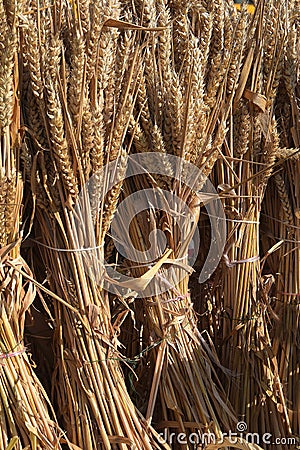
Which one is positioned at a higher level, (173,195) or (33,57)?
(33,57)

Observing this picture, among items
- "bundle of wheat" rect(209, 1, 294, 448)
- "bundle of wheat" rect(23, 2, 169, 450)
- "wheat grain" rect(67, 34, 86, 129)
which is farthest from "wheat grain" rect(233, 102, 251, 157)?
"wheat grain" rect(67, 34, 86, 129)

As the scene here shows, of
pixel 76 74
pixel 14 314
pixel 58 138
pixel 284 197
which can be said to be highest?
pixel 76 74

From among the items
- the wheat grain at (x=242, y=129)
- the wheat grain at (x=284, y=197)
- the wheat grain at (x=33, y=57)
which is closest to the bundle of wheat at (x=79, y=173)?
the wheat grain at (x=33, y=57)

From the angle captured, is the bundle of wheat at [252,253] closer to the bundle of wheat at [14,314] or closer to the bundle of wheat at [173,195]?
the bundle of wheat at [173,195]

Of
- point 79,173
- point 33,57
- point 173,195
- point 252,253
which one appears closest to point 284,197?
point 252,253

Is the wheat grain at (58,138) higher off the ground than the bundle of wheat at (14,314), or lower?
A: higher

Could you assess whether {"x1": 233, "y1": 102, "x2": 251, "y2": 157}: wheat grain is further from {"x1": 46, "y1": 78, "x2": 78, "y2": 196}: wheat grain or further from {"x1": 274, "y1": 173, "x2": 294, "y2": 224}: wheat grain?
{"x1": 46, "y1": 78, "x2": 78, "y2": 196}: wheat grain

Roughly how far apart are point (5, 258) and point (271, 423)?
31.8 inches

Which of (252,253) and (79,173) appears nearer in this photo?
(79,173)

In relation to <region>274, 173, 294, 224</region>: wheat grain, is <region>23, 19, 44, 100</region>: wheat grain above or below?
above

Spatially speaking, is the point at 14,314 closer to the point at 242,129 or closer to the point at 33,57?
the point at 33,57

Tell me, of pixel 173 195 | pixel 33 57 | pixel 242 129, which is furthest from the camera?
pixel 242 129

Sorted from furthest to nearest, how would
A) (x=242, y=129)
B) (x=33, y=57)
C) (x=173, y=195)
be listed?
(x=242, y=129)
(x=173, y=195)
(x=33, y=57)

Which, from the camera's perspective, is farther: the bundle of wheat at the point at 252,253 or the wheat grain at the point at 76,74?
the bundle of wheat at the point at 252,253
